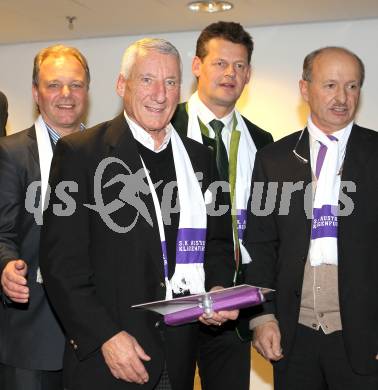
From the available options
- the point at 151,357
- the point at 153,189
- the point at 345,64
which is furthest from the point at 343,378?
the point at 345,64

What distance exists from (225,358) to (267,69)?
2.97 m

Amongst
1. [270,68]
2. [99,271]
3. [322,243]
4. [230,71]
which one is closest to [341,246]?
[322,243]

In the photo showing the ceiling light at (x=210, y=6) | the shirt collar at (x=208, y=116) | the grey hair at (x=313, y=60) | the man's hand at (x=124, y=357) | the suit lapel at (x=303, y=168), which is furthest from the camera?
the ceiling light at (x=210, y=6)

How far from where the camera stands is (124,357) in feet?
7.03

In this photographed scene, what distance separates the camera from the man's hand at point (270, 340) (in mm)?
2684

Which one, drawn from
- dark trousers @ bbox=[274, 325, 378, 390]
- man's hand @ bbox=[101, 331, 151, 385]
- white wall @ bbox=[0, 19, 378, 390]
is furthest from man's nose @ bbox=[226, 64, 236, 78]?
white wall @ bbox=[0, 19, 378, 390]

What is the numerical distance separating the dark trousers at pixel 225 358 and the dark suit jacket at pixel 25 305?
732 millimetres

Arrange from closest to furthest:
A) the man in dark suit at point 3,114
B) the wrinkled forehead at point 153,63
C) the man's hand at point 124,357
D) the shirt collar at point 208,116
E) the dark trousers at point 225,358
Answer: the man's hand at point 124,357 → the wrinkled forehead at point 153,63 → the dark trousers at point 225,358 → the shirt collar at point 208,116 → the man in dark suit at point 3,114

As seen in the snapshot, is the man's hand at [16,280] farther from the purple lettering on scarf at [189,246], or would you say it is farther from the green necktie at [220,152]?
the green necktie at [220,152]

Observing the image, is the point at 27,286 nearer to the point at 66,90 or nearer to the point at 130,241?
the point at 130,241

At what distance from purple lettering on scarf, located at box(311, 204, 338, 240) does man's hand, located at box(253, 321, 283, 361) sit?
40cm


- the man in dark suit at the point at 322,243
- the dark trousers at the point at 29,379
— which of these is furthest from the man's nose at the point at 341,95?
the dark trousers at the point at 29,379

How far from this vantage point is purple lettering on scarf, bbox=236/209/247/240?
10.3 ft

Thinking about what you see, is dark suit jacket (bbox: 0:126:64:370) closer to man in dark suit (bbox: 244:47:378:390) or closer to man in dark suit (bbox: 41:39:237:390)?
man in dark suit (bbox: 41:39:237:390)
